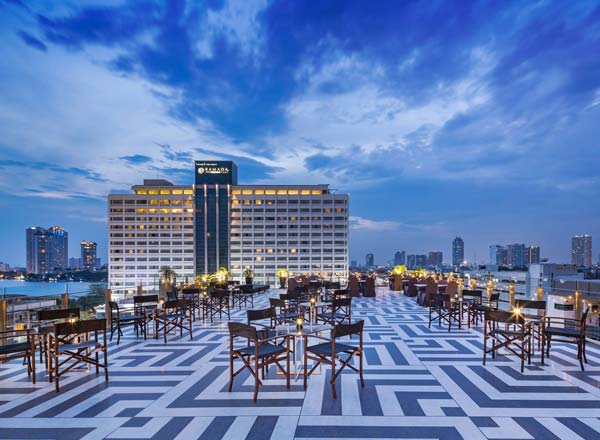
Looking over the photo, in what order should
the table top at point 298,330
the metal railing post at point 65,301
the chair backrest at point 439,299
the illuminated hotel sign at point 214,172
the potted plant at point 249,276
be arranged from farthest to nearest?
1. the illuminated hotel sign at point 214,172
2. the potted plant at point 249,276
3. the chair backrest at point 439,299
4. the metal railing post at point 65,301
5. the table top at point 298,330

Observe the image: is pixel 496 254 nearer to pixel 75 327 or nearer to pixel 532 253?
pixel 532 253

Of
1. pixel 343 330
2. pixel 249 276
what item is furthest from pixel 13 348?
pixel 249 276

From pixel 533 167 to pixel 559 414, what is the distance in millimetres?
53130

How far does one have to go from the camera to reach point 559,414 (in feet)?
10.5

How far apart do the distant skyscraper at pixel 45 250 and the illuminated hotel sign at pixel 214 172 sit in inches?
3349

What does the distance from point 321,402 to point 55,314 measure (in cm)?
487

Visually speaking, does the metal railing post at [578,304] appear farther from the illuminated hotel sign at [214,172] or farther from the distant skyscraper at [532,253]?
the distant skyscraper at [532,253]

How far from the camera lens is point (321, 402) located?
3.52 meters

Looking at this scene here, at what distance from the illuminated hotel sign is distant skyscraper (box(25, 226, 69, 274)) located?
279 ft

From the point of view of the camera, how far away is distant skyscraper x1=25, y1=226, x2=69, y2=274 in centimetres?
12062

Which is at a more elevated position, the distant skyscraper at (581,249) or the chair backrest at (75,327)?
the chair backrest at (75,327)

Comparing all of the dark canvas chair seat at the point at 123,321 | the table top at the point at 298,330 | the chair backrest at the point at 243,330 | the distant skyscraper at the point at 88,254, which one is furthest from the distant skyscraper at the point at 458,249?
the chair backrest at the point at 243,330

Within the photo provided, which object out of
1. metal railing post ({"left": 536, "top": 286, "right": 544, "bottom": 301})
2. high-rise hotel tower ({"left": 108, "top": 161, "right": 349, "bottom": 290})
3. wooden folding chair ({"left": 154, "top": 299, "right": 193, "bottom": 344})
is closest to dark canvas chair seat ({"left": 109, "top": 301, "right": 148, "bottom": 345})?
wooden folding chair ({"left": 154, "top": 299, "right": 193, "bottom": 344})

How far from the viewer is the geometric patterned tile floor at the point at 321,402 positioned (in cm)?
291
